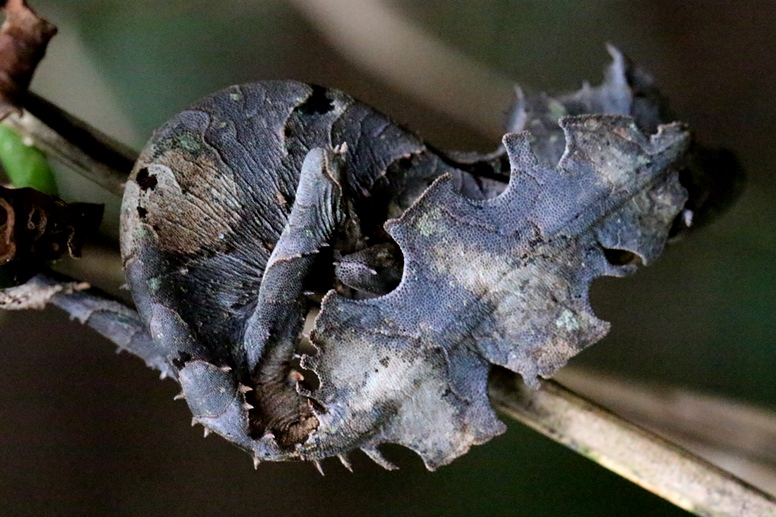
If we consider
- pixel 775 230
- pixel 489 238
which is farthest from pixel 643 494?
pixel 489 238

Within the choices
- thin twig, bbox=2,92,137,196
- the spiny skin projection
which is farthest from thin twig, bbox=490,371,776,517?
thin twig, bbox=2,92,137,196

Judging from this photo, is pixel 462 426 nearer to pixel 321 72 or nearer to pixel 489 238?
pixel 489 238

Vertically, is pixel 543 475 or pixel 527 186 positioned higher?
pixel 527 186

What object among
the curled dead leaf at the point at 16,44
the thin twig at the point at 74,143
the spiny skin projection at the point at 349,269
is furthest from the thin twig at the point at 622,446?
the curled dead leaf at the point at 16,44

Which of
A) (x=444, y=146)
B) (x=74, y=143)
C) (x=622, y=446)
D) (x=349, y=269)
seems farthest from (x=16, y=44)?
(x=444, y=146)

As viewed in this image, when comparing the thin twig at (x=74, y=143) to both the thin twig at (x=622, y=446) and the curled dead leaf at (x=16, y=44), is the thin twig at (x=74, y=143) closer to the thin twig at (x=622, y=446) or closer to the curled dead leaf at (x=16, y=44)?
the curled dead leaf at (x=16, y=44)
